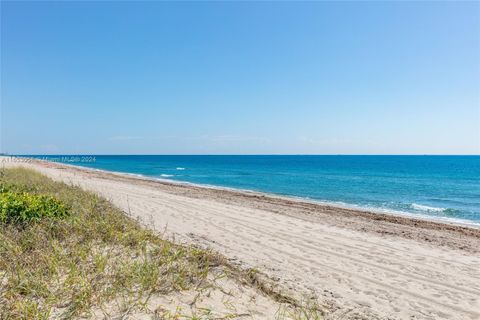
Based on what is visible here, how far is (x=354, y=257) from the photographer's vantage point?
8.54 meters

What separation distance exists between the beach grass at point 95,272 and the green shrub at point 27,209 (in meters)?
0.11

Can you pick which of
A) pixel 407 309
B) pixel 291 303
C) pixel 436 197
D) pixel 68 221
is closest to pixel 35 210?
pixel 68 221

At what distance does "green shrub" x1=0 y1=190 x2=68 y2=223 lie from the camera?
7.20m

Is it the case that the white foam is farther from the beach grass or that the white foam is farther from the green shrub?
the green shrub

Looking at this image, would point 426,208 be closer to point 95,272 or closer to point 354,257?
point 354,257

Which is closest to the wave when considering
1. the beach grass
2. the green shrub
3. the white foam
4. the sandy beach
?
the white foam

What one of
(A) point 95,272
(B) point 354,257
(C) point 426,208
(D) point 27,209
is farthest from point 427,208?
(D) point 27,209

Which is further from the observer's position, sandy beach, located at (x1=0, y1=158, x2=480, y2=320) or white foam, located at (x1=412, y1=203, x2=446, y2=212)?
white foam, located at (x1=412, y1=203, x2=446, y2=212)

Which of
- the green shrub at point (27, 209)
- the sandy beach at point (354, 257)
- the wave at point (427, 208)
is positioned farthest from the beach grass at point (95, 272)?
the wave at point (427, 208)

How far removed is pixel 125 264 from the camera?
207 inches

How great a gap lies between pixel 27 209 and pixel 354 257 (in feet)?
25.8

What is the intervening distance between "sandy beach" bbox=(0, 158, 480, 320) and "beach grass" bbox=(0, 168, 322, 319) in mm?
1072

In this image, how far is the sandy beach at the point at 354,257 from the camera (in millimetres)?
5879

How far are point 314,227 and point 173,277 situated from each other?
8.34 metres
